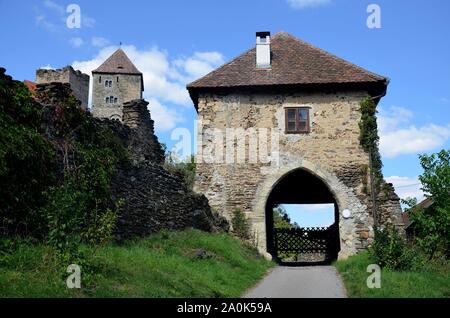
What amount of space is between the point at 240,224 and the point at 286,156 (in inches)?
122

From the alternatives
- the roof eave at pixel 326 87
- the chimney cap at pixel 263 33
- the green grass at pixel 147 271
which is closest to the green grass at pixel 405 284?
the green grass at pixel 147 271

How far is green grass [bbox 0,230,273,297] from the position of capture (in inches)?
241

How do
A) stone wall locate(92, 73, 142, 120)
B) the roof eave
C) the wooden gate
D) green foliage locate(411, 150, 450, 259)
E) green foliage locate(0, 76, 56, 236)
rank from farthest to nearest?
stone wall locate(92, 73, 142, 120)
the wooden gate
the roof eave
green foliage locate(411, 150, 450, 259)
green foliage locate(0, 76, 56, 236)

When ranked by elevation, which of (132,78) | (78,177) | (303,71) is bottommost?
(78,177)

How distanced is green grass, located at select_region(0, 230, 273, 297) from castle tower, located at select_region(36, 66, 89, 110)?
34126 mm

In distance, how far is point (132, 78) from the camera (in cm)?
5559

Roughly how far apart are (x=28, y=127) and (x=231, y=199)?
10205mm

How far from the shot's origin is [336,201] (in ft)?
57.8

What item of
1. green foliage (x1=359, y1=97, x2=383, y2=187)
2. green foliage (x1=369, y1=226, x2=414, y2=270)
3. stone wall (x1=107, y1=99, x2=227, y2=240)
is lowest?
green foliage (x1=369, y1=226, x2=414, y2=270)

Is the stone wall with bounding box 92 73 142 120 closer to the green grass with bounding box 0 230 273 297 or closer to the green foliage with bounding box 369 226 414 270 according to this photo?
the green grass with bounding box 0 230 273 297

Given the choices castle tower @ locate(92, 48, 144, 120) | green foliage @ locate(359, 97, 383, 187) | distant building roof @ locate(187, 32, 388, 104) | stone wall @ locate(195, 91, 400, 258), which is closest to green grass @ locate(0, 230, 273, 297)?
stone wall @ locate(195, 91, 400, 258)

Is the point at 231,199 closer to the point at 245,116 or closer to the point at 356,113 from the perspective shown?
the point at 245,116
